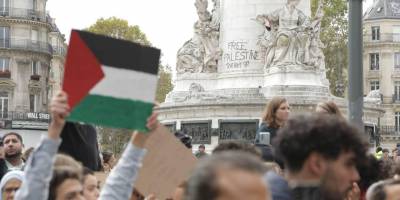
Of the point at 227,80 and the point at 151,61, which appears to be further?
the point at 227,80

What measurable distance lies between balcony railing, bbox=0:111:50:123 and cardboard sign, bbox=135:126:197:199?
6728cm

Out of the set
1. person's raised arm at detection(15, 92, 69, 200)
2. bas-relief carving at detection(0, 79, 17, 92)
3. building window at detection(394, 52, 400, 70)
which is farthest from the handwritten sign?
building window at detection(394, 52, 400, 70)

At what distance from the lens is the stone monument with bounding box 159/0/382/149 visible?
111 ft

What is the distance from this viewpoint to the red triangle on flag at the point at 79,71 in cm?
586

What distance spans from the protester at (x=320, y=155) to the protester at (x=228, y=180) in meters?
0.91

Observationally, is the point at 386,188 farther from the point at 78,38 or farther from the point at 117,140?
the point at 117,140

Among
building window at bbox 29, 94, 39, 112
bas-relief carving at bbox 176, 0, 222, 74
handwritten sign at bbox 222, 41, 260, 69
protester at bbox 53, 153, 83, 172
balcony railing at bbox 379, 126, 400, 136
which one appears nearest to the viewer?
protester at bbox 53, 153, 83, 172

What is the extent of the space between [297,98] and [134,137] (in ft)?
91.0

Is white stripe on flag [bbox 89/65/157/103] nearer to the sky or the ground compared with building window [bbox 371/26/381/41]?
nearer to the ground

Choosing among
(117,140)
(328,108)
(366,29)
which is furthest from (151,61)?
(366,29)

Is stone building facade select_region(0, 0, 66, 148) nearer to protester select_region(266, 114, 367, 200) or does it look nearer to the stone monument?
the stone monument

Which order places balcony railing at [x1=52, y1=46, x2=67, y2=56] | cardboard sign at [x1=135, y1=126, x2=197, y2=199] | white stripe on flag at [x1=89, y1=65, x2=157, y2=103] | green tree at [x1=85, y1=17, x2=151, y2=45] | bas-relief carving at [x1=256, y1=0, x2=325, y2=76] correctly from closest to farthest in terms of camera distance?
1. white stripe on flag at [x1=89, y1=65, x2=157, y2=103]
2. cardboard sign at [x1=135, y1=126, x2=197, y2=199]
3. bas-relief carving at [x1=256, y1=0, x2=325, y2=76]
4. green tree at [x1=85, y1=17, x2=151, y2=45]
5. balcony railing at [x1=52, y1=46, x2=67, y2=56]

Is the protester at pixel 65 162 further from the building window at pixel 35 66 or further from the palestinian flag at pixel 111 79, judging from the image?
the building window at pixel 35 66

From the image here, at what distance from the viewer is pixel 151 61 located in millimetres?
6031
